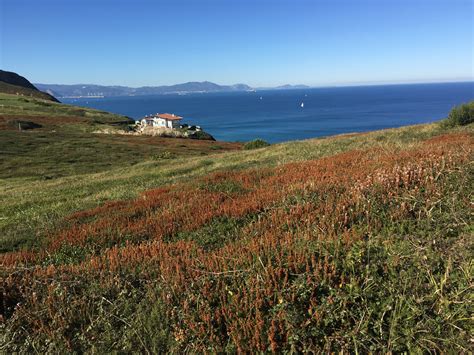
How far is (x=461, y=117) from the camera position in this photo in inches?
1075

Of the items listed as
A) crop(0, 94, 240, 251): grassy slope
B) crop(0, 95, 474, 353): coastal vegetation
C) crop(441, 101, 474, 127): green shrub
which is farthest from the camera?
crop(441, 101, 474, 127): green shrub

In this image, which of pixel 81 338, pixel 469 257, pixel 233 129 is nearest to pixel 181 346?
pixel 81 338

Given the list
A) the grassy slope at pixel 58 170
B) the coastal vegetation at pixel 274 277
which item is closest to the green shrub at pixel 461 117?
the coastal vegetation at pixel 274 277

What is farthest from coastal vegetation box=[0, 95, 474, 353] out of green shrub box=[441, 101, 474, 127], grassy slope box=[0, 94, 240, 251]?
green shrub box=[441, 101, 474, 127]

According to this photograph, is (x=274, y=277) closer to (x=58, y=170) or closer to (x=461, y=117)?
(x=461, y=117)

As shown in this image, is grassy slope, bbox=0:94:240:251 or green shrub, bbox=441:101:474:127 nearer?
grassy slope, bbox=0:94:240:251

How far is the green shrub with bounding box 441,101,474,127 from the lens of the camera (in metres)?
27.2

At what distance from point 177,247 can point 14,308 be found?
2.79 metres

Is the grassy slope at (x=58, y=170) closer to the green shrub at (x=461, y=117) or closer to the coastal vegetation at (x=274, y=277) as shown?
the coastal vegetation at (x=274, y=277)

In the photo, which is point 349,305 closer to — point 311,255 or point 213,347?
point 311,255

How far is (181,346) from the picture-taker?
3.87 metres

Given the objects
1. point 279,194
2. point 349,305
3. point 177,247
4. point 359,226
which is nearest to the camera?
point 349,305

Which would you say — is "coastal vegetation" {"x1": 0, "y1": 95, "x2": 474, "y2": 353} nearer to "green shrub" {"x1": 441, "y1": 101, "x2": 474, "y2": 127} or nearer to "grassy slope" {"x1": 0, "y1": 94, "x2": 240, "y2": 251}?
"grassy slope" {"x1": 0, "y1": 94, "x2": 240, "y2": 251}

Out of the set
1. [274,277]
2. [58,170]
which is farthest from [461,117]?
[58,170]
